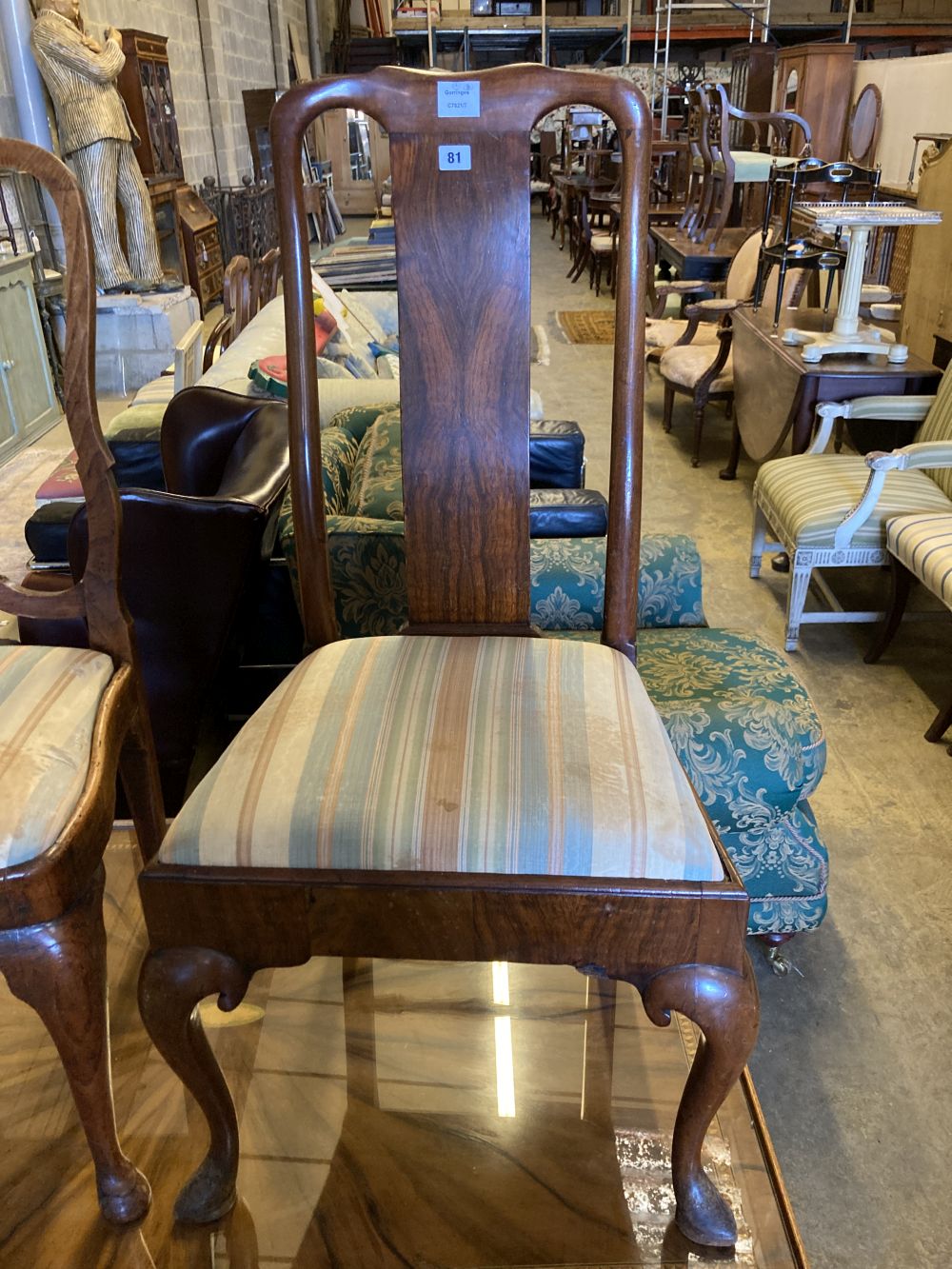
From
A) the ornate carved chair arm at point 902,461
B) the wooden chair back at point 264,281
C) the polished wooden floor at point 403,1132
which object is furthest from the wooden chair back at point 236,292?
the polished wooden floor at point 403,1132

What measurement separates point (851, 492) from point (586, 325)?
466 cm

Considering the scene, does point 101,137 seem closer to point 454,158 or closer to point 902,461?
point 902,461

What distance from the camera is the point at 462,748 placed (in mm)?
996

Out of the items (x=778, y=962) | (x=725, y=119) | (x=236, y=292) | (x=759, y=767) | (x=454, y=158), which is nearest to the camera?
(x=454, y=158)

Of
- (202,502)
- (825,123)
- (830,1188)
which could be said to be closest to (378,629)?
(202,502)

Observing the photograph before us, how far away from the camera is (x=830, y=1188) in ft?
4.31

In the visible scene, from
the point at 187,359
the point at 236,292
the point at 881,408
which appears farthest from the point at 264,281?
the point at 881,408

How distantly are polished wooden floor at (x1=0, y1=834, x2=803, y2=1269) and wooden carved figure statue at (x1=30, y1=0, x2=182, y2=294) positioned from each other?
4.30m

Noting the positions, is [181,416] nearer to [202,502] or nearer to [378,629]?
[202,502]

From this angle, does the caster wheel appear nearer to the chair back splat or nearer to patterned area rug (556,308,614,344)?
the chair back splat

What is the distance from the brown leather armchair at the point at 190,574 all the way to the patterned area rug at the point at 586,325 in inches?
192

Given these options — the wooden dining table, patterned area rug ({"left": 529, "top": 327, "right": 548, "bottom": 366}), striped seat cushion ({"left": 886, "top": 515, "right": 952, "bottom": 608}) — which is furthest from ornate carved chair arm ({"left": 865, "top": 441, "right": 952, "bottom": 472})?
patterned area rug ({"left": 529, "top": 327, "right": 548, "bottom": 366})

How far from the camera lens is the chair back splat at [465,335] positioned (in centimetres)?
113

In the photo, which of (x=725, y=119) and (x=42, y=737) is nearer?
(x=42, y=737)
